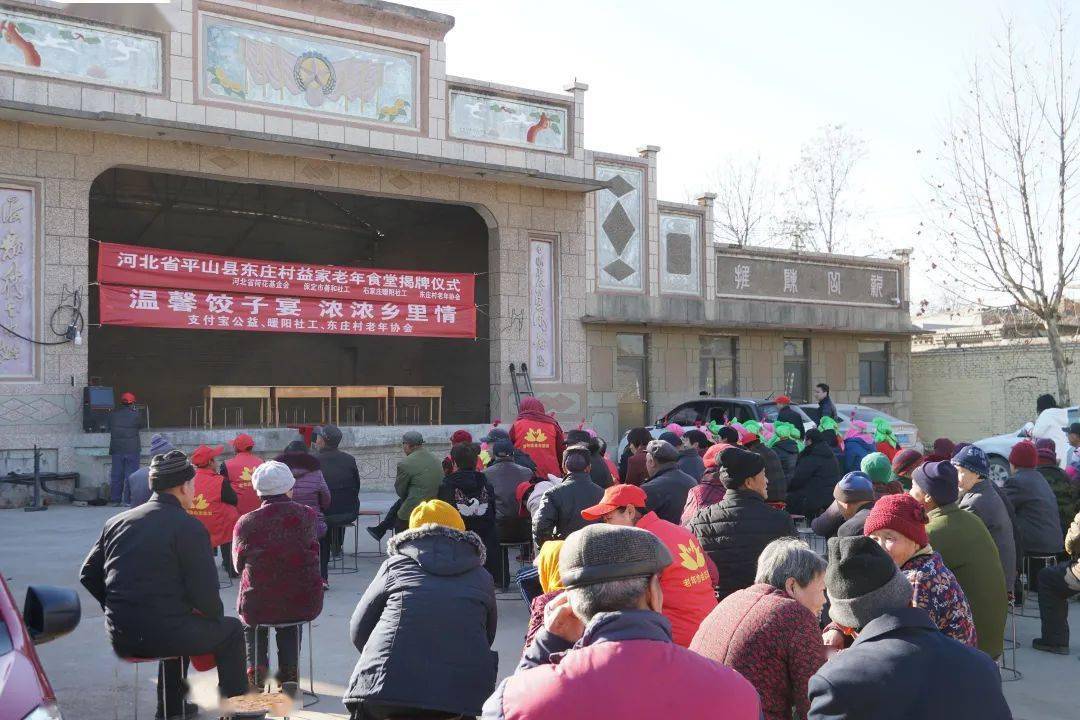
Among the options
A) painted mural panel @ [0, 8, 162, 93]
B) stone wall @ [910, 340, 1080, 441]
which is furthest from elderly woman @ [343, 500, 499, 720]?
stone wall @ [910, 340, 1080, 441]

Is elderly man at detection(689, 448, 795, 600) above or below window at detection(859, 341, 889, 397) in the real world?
below

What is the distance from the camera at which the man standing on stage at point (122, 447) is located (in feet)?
45.9

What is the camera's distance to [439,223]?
75.6 ft

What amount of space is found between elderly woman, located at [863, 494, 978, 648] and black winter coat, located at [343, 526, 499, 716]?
1.68m

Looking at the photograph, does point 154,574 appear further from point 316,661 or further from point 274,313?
point 274,313

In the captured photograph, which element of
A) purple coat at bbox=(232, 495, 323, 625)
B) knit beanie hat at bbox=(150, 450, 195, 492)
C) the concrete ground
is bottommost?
the concrete ground

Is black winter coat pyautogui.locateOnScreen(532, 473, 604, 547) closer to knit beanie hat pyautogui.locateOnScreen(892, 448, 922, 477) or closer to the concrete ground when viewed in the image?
the concrete ground

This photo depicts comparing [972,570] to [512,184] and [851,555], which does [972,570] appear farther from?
[512,184]

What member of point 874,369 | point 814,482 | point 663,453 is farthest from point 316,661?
point 874,369

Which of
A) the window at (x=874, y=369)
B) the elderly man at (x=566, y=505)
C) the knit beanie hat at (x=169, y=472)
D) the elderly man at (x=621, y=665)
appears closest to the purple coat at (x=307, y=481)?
the elderly man at (x=566, y=505)

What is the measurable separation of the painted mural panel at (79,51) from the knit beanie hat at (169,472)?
1133 cm

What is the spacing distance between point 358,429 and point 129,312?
13.7 feet

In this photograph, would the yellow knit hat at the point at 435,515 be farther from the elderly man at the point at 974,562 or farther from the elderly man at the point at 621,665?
the elderly man at the point at 974,562

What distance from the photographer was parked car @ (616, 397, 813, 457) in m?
16.1
